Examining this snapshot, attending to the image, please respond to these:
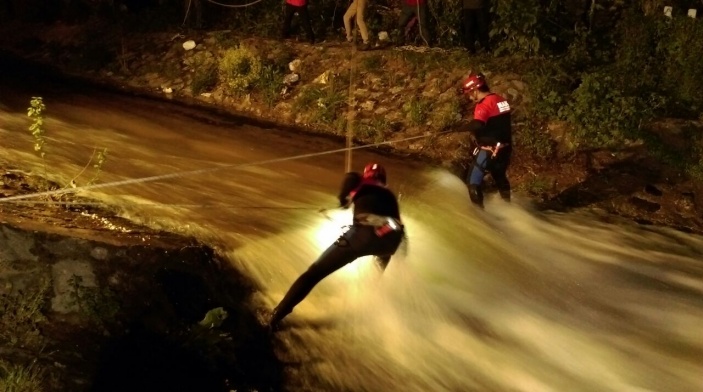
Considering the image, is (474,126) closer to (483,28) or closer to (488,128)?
(488,128)

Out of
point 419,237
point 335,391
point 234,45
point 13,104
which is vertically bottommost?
point 335,391

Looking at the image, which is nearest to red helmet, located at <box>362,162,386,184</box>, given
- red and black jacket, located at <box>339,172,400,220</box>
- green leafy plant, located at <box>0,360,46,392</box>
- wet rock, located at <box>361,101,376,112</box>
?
red and black jacket, located at <box>339,172,400,220</box>


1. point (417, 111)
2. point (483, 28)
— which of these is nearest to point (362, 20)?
point (483, 28)

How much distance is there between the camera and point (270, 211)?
7.79 metres

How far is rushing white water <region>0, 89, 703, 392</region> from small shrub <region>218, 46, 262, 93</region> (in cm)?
334

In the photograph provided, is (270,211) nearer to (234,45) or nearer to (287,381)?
(287,381)

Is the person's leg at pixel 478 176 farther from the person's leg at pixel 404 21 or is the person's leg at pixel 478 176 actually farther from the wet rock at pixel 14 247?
the person's leg at pixel 404 21

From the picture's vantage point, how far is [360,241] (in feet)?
18.0

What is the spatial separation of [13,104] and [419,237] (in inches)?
339

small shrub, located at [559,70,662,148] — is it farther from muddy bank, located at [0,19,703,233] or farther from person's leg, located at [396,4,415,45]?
person's leg, located at [396,4,415,45]

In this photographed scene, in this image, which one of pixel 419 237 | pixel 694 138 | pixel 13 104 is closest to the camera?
pixel 419 237

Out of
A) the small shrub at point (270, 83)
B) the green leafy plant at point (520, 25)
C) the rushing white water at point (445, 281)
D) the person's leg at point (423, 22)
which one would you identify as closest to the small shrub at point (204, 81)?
the small shrub at point (270, 83)

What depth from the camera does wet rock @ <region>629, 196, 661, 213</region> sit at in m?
8.92

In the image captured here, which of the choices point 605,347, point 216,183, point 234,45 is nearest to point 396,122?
point 216,183
